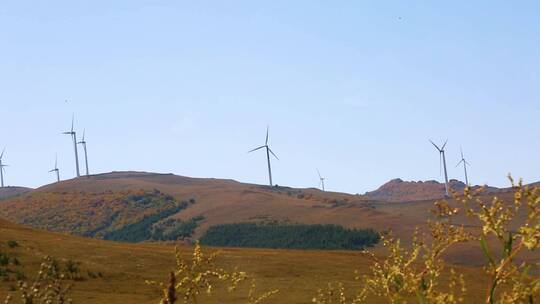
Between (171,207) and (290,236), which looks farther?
(171,207)

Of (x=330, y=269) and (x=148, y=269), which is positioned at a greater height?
(x=148, y=269)

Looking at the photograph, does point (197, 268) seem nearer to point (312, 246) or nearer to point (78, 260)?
point (78, 260)

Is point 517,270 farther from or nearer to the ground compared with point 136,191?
nearer to the ground

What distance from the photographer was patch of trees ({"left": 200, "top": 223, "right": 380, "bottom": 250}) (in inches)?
4476

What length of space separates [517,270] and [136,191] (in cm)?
19042

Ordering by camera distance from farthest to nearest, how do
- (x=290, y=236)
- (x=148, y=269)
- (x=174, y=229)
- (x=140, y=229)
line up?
1. (x=140, y=229)
2. (x=174, y=229)
3. (x=290, y=236)
4. (x=148, y=269)

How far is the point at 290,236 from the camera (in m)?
122

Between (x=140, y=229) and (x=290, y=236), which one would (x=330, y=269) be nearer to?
(x=290, y=236)

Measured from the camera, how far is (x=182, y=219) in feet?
515

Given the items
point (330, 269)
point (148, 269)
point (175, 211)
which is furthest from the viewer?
point (175, 211)

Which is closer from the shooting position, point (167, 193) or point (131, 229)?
point (131, 229)

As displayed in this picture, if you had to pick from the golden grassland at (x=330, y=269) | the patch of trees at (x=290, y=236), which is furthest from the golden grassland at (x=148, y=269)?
the patch of trees at (x=290, y=236)

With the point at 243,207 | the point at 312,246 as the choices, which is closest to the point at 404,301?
the point at 312,246

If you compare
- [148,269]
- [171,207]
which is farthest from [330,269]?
[171,207]
